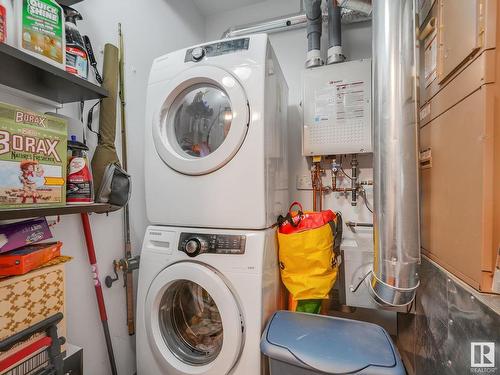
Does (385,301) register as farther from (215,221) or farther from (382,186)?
(215,221)

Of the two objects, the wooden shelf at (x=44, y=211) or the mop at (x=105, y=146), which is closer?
the wooden shelf at (x=44, y=211)

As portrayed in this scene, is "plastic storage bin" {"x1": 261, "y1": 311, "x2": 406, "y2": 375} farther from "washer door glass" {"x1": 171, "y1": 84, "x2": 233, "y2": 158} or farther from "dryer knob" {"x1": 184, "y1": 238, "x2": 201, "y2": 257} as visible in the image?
"washer door glass" {"x1": 171, "y1": 84, "x2": 233, "y2": 158}

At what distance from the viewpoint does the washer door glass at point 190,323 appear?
114 centimetres

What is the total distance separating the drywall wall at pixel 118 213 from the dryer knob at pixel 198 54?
476 millimetres

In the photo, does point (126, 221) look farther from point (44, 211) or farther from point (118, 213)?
point (44, 211)

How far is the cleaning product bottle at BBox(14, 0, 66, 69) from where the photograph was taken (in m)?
0.66

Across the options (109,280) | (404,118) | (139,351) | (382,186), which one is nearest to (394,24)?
(404,118)

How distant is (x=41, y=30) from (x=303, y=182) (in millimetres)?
1628

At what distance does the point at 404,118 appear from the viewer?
901 mm

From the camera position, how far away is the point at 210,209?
1122 millimetres

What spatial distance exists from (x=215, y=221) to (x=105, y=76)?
86 cm

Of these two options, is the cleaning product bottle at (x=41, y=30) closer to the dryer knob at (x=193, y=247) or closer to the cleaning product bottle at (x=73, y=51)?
the cleaning product bottle at (x=73, y=51)

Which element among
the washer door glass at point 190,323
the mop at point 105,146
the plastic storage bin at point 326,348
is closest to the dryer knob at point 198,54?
the mop at point 105,146

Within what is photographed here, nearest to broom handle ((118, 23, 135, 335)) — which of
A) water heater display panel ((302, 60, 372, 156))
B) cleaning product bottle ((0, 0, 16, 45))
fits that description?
cleaning product bottle ((0, 0, 16, 45))
